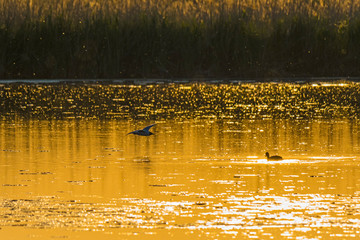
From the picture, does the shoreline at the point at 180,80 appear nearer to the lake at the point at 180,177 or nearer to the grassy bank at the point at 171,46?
the grassy bank at the point at 171,46

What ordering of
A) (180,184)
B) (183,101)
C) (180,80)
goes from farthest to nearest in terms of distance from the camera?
1. (180,80)
2. (183,101)
3. (180,184)

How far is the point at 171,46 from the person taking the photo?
116 ft

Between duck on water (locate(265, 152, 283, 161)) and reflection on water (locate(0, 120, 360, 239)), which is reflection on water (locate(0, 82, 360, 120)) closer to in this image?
reflection on water (locate(0, 120, 360, 239))

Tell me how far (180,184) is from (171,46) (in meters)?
25.0

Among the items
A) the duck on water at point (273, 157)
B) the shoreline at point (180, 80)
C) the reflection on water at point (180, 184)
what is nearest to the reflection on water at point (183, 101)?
the shoreline at point (180, 80)

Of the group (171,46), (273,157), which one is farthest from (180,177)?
(171,46)

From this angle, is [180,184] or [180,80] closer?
[180,184]

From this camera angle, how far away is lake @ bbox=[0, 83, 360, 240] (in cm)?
841

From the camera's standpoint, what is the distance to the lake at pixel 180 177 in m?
8.41

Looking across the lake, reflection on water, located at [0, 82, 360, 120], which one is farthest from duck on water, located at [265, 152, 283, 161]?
reflection on water, located at [0, 82, 360, 120]

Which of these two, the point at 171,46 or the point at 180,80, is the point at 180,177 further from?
the point at 171,46

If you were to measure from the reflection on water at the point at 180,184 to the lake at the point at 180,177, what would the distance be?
0.01 m

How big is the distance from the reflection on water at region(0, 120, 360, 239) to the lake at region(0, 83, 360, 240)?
Answer: 0.04 ft

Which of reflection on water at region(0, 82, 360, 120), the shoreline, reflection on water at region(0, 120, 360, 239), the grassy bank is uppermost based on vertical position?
the grassy bank
